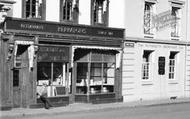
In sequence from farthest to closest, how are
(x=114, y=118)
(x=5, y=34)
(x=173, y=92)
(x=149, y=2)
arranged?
1. (x=173, y=92)
2. (x=149, y=2)
3. (x=5, y=34)
4. (x=114, y=118)

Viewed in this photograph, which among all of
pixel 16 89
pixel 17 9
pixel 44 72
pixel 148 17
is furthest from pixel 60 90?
pixel 148 17

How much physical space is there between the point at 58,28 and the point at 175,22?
11188mm

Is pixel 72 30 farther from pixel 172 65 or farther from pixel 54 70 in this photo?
pixel 172 65

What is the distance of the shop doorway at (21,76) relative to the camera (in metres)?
23.2

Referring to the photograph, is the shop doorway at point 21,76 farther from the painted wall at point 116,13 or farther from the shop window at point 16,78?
the painted wall at point 116,13

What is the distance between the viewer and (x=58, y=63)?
2500 centimetres

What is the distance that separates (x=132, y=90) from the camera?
95.8 ft

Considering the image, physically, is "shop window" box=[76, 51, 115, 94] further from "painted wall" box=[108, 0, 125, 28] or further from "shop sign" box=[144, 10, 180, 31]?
"shop sign" box=[144, 10, 180, 31]

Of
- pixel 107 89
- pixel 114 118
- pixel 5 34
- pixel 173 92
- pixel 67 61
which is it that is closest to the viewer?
pixel 114 118

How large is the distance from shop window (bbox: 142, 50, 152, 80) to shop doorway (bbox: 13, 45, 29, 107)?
31.3ft

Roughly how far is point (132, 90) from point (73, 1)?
710cm

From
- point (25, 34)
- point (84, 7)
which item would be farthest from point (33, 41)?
point (84, 7)

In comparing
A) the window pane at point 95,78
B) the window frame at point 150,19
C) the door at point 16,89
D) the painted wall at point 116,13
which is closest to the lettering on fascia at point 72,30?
the window pane at point 95,78

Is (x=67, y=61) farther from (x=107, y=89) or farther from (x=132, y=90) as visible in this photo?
(x=132, y=90)
